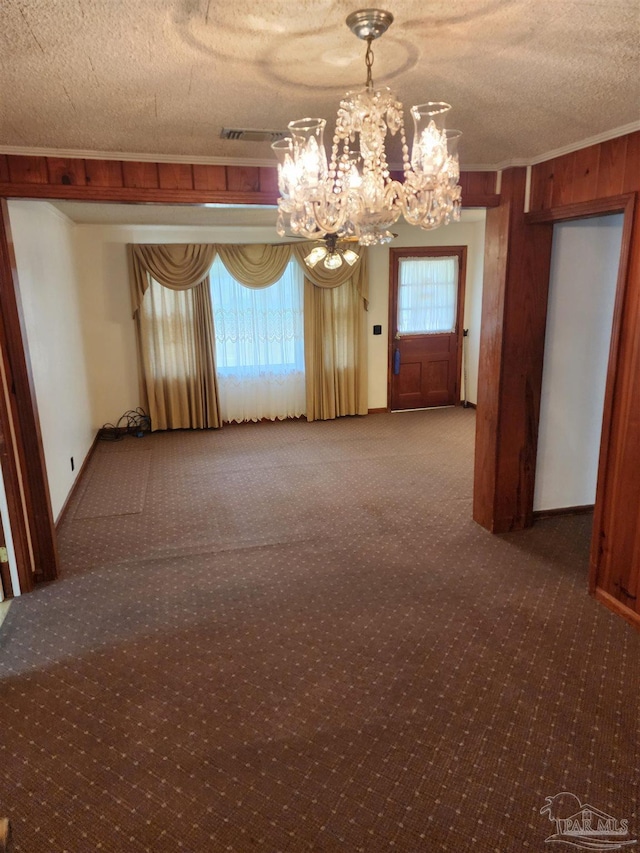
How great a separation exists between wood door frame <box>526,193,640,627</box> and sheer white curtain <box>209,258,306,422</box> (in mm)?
4049

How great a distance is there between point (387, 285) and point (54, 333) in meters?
4.27

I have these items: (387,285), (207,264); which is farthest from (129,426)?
(387,285)

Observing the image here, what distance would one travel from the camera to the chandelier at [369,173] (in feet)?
5.82

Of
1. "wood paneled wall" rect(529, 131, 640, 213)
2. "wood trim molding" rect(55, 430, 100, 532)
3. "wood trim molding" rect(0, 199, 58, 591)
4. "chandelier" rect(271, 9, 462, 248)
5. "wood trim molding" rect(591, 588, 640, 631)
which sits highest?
"wood paneled wall" rect(529, 131, 640, 213)

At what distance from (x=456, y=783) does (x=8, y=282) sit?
10.5 ft

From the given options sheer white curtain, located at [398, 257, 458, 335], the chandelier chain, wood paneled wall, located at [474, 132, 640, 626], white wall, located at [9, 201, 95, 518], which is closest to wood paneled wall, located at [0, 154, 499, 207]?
white wall, located at [9, 201, 95, 518]

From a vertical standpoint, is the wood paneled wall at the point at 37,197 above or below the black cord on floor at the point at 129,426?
above

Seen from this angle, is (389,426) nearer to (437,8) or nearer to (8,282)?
(8,282)

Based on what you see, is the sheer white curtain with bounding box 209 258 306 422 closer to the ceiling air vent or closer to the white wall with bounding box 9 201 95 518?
the white wall with bounding box 9 201 95 518

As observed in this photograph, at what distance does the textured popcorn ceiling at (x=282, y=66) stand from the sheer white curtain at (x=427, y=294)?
465 cm

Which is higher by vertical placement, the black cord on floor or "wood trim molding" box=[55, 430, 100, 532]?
the black cord on floor

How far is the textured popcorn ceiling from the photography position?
5.10 ft

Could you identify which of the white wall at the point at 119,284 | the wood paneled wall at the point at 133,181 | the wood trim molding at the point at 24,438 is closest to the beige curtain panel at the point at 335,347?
the white wall at the point at 119,284

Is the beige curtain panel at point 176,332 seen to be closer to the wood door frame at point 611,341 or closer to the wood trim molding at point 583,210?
the wood trim molding at point 583,210
